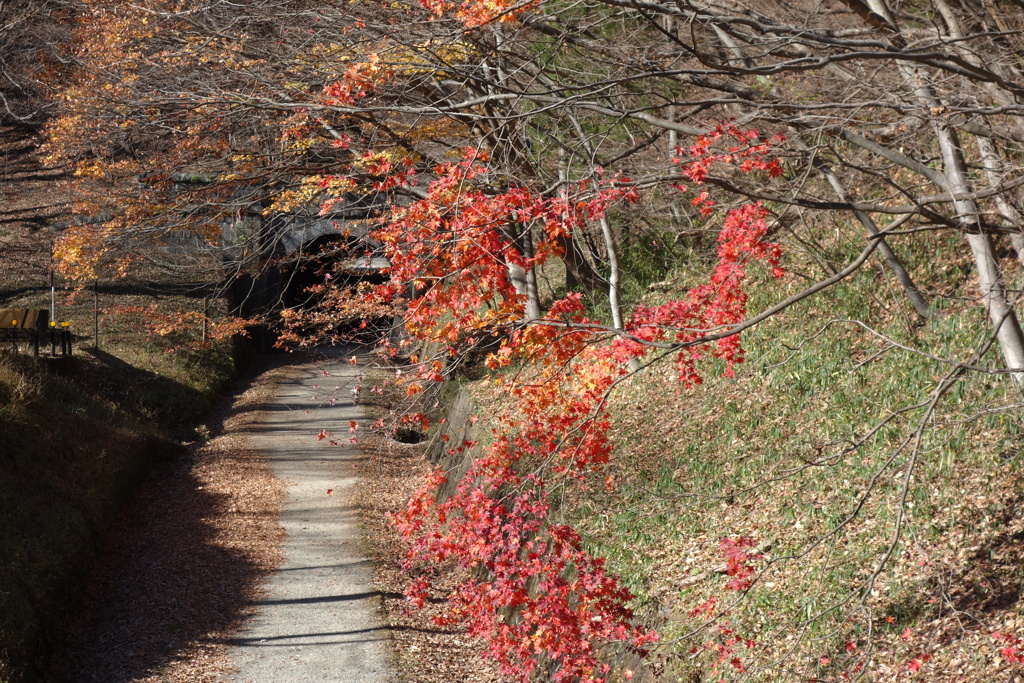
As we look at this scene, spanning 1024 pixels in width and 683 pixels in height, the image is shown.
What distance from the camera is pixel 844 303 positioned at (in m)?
9.52

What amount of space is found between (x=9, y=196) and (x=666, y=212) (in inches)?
1073

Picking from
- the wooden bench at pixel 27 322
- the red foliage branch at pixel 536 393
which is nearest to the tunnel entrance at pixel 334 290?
the red foliage branch at pixel 536 393

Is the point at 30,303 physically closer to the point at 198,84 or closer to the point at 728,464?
the point at 198,84

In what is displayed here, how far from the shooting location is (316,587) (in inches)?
444

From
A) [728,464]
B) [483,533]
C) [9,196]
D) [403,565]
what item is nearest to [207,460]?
[403,565]

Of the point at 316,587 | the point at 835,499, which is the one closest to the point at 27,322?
the point at 316,587

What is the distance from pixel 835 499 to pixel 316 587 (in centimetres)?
713

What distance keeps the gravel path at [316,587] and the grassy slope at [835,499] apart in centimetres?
300

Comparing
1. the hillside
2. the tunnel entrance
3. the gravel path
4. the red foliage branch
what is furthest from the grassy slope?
the hillside

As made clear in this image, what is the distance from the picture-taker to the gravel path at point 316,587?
30.4ft

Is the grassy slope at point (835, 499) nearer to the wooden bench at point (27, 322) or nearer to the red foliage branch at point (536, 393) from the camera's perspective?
the red foliage branch at point (536, 393)

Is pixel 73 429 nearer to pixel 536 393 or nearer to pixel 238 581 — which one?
pixel 238 581

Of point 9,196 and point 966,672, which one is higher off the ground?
point 9,196

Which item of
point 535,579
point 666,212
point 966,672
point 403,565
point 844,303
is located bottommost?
point 403,565
